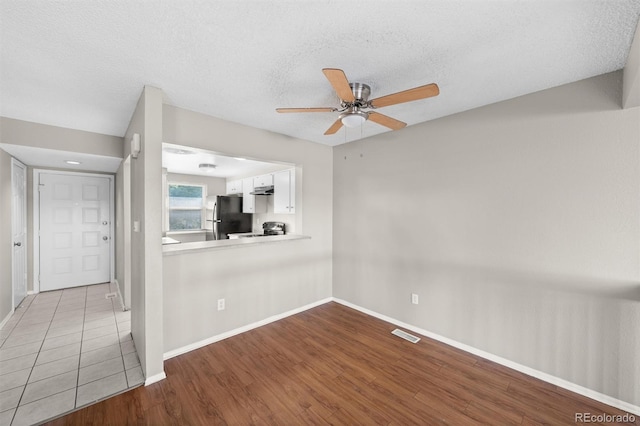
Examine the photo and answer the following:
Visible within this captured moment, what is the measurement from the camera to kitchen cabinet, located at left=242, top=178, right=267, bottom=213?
5343 mm

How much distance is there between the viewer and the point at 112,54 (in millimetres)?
1687

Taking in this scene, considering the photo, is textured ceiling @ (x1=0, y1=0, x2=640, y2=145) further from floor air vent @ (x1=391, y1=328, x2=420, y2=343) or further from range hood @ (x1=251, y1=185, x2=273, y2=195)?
floor air vent @ (x1=391, y1=328, x2=420, y2=343)

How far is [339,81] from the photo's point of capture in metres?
1.53

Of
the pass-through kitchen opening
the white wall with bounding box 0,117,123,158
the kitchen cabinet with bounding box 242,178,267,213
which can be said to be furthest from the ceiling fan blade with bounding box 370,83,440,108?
the kitchen cabinet with bounding box 242,178,267,213

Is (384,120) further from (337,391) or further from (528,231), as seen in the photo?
(337,391)

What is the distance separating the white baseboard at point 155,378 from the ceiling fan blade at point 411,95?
9.35 ft

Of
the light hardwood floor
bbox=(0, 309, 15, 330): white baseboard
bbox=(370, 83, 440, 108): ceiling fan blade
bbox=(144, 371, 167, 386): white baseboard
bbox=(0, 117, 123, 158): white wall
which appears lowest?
the light hardwood floor

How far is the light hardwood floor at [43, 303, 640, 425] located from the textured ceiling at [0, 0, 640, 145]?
2496 millimetres

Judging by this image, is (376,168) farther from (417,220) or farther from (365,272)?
(365,272)

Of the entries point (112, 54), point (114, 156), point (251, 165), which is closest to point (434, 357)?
point (112, 54)

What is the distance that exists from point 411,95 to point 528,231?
5.54 ft

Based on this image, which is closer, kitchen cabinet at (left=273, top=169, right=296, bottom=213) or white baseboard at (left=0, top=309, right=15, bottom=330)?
white baseboard at (left=0, top=309, right=15, bottom=330)

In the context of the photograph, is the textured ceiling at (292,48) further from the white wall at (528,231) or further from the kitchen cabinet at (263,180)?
the kitchen cabinet at (263,180)

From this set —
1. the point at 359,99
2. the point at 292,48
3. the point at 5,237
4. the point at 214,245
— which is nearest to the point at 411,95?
the point at 359,99
